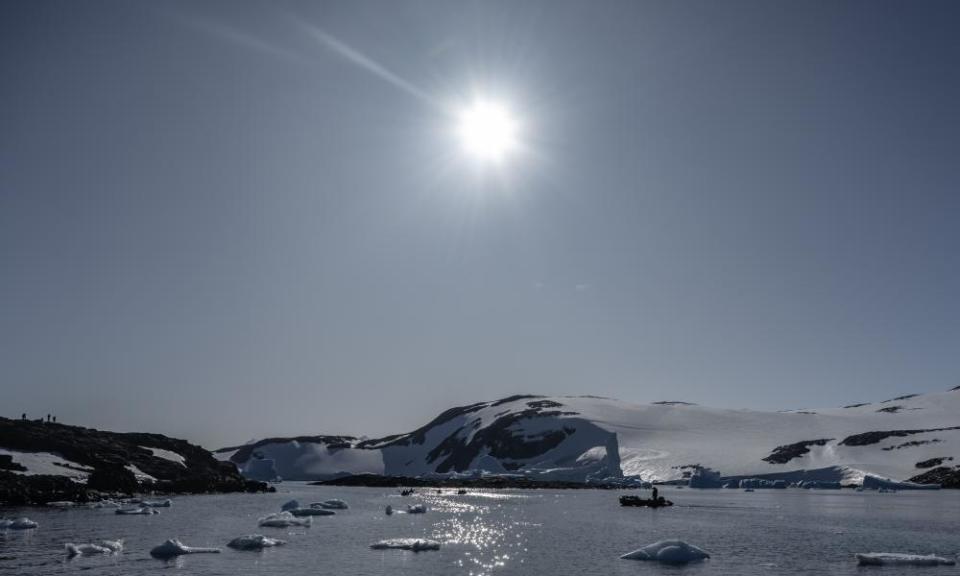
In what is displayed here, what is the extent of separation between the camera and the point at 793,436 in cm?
16262

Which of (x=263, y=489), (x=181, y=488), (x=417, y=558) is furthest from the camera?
(x=263, y=489)

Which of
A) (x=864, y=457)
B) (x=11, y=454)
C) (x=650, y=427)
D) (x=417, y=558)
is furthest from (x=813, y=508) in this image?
(x=650, y=427)

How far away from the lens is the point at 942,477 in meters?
128

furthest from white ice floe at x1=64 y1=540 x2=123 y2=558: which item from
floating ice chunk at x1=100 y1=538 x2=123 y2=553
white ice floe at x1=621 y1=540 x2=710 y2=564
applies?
white ice floe at x1=621 y1=540 x2=710 y2=564

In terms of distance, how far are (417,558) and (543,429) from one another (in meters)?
151

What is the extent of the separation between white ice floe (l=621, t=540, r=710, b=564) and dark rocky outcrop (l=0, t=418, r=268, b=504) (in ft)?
204

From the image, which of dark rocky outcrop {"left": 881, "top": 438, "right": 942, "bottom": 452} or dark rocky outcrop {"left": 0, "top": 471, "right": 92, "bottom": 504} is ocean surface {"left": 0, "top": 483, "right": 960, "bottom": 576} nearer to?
dark rocky outcrop {"left": 0, "top": 471, "right": 92, "bottom": 504}

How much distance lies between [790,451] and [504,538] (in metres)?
118

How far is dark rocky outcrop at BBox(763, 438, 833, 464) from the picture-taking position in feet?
471

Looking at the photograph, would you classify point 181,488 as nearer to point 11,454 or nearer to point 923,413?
point 11,454

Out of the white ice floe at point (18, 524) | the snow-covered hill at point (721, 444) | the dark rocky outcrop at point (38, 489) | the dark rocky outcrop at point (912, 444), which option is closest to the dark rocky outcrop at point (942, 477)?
the snow-covered hill at point (721, 444)

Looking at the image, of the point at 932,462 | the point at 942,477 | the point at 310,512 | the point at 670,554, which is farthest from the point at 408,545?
the point at 932,462

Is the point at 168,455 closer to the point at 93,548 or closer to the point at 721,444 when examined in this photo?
the point at 93,548

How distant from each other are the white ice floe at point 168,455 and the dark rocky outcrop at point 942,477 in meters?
127
